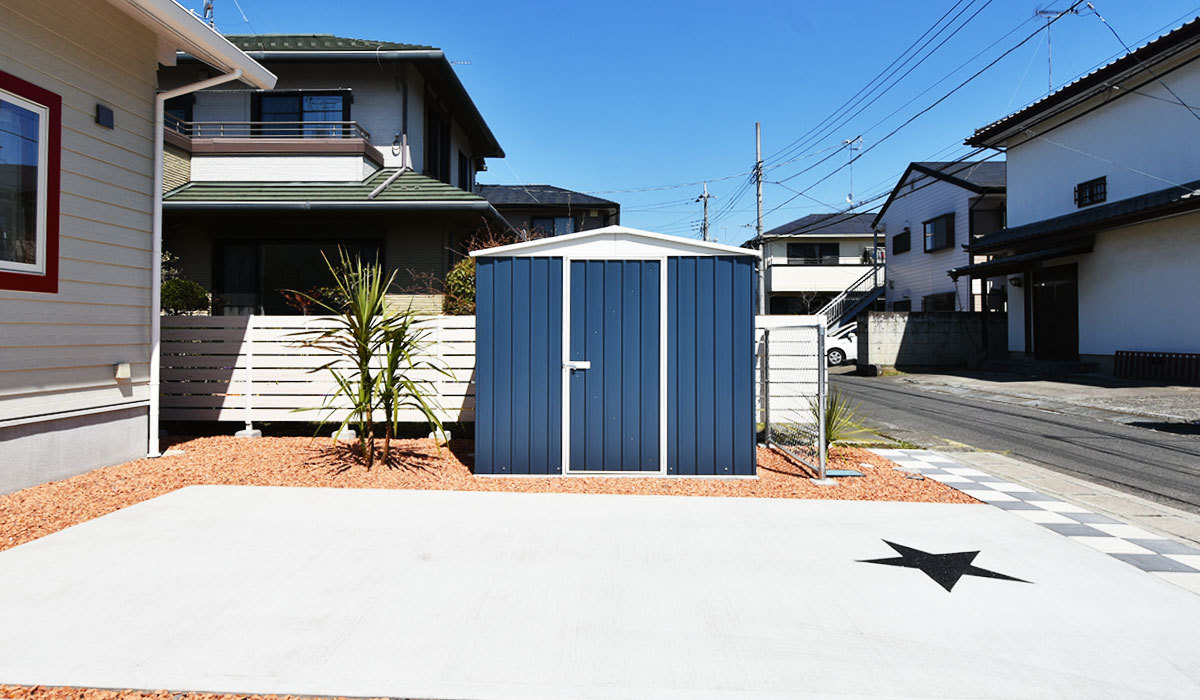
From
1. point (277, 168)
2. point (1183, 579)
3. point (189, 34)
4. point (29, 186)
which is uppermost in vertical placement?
point (277, 168)

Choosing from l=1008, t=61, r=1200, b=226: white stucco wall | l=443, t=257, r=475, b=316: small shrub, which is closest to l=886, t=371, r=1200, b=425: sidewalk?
l=1008, t=61, r=1200, b=226: white stucco wall

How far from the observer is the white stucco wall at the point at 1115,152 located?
45.3ft

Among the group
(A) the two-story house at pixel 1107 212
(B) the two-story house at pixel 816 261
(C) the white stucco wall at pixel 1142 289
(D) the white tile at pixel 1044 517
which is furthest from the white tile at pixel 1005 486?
(B) the two-story house at pixel 816 261

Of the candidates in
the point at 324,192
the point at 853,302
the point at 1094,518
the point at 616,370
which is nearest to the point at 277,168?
the point at 324,192

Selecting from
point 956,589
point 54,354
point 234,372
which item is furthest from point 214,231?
point 956,589

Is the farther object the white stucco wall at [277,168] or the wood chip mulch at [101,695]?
the white stucco wall at [277,168]

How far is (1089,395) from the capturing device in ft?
40.3

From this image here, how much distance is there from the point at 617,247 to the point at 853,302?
2697cm

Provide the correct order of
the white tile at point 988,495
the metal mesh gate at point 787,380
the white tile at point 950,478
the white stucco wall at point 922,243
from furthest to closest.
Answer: the white stucco wall at point 922,243 < the metal mesh gate at point 787,380 < the white tile at point 950,478 < the white tile at point 988,495

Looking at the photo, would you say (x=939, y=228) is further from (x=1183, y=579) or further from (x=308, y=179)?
(x=1183, y=579)

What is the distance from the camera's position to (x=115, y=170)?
5395 millimetres

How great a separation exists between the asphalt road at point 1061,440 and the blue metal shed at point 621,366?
3.62 metres

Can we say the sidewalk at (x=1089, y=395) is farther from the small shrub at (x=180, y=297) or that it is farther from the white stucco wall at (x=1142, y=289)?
the small shrub at (x=180, y=297)

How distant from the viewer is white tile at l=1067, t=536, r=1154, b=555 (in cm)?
384
